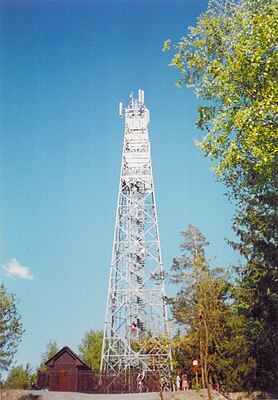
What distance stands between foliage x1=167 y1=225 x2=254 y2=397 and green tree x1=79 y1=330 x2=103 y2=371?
32.4 m

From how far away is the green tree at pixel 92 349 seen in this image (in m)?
55.9

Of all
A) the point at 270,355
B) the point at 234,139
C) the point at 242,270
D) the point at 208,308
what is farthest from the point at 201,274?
the point at 234,139

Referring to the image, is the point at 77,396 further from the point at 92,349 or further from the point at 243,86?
the point at 92,349

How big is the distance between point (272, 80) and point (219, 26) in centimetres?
299

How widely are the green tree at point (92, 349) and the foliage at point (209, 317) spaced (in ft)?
106

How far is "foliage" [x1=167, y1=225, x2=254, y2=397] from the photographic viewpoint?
19859mm

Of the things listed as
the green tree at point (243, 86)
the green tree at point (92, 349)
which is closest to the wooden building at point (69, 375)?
the green tree at point (243, 86)

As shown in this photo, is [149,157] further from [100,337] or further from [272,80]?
[100,337]

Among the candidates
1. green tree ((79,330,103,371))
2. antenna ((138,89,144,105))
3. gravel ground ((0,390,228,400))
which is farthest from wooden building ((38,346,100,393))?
green tree ((79,330,103,371))

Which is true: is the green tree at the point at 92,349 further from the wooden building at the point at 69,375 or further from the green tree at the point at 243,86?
the green tree at the point at 243,86

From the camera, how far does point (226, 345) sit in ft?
78.2

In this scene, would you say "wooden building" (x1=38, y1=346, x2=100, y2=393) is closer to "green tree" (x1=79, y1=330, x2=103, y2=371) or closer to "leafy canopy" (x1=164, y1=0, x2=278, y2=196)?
"leafy canopy" (x1=164, y1=0, x2=278, y2=196)

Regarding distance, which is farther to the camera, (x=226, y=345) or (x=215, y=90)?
(x=226, y=345)

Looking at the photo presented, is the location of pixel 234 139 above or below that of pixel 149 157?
below
